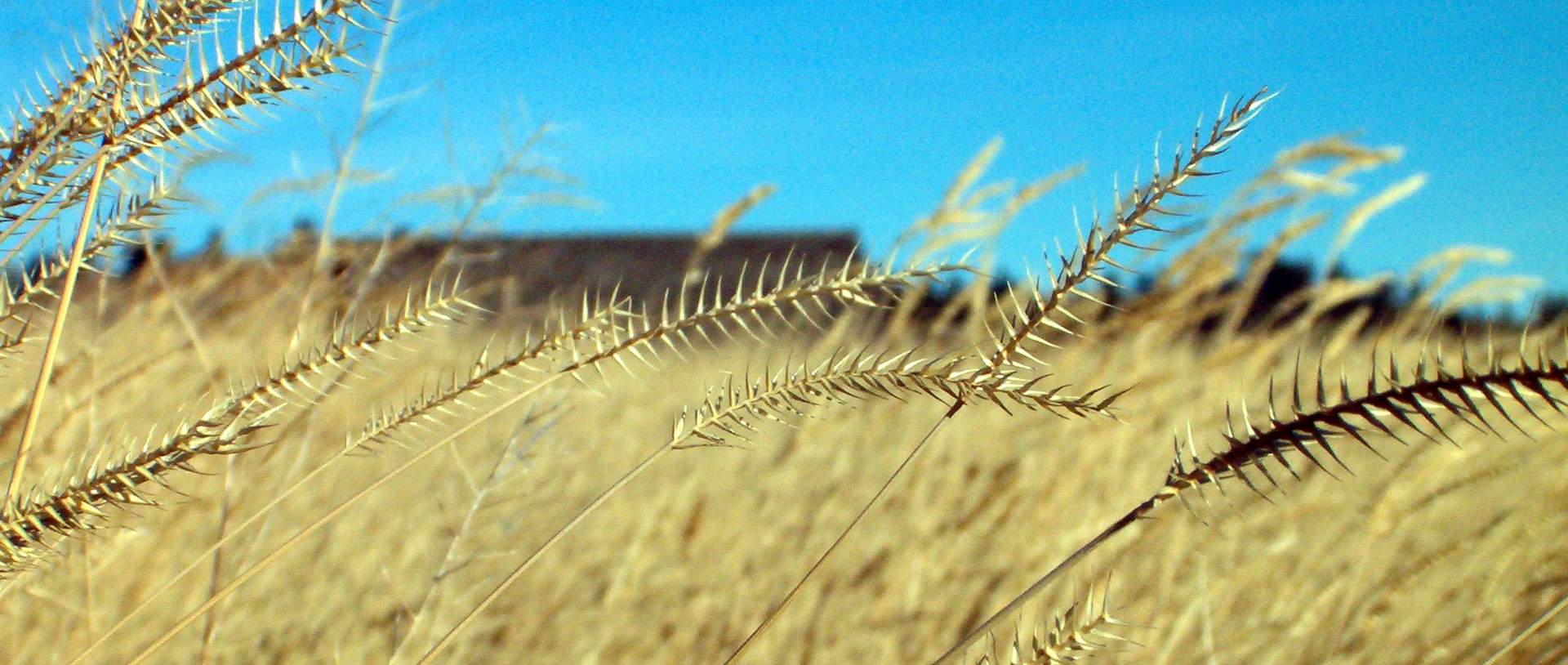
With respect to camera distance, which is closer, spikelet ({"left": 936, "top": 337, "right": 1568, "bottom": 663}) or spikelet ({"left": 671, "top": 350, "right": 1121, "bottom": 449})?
spikelet ({"left": 936, "top": 337, "right": 1568, "bottom": 663})

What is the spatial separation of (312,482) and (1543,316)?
279 cm

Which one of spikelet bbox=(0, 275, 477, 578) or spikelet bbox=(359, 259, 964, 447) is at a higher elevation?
spikelet bbox=(359, 259, 964, 447)

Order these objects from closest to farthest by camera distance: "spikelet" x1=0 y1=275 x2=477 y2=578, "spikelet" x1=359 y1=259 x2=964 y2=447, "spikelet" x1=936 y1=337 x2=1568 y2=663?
"spikelet" x1=936 y1=337 x2=1568 y2=663 → "spikelet" x1=0 y1=275 x2=477 y2=578 → "spikelet" x1=359 y1=259 x2=964 y2=447

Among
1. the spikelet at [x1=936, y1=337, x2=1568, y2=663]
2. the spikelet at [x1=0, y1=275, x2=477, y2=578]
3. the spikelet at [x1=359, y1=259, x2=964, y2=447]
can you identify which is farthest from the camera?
the spikelet at [x1=359, y1=259, x2=964, y2=447]

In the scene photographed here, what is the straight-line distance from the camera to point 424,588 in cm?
147

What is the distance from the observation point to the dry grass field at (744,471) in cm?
Answer: 61

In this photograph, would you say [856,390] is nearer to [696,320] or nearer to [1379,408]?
[696,320]

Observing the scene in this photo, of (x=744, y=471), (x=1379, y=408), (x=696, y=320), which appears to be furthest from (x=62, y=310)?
(x=744, y=471)

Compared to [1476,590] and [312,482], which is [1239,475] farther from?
[312,482]

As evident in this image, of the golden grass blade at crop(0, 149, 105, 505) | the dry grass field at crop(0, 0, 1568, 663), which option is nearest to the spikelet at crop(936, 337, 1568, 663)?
the dry grass field at crop(0, 0, 1568, 663)

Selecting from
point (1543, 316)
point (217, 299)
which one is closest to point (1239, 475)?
point (217, 299)

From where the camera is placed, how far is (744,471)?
5.89 feet

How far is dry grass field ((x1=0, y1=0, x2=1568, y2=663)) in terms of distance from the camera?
61 cm

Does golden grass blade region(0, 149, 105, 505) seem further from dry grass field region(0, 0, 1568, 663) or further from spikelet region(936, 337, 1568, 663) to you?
spikelet region(936, 337, 1568, 663)
